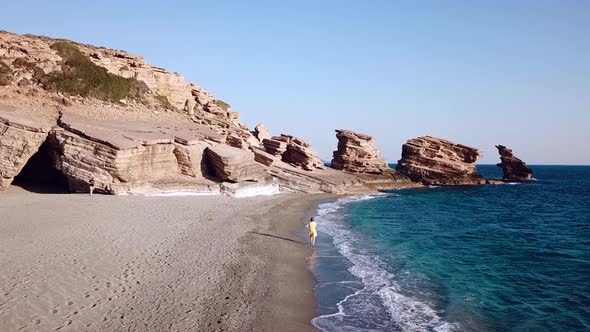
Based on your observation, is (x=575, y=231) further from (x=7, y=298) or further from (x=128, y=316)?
(x=7, y=298)

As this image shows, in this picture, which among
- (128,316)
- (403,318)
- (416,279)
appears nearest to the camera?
(128,316)

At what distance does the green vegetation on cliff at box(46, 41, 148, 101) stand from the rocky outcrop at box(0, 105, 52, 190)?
304 inches

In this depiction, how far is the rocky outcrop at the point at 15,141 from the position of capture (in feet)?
85.5

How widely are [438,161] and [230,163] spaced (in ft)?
129

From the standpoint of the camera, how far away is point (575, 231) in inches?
1116

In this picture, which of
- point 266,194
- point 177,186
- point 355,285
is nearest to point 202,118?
point 266,194

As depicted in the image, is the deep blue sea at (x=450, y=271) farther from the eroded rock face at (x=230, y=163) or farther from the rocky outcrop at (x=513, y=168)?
the rocky outcrop at (x=513, y=168)

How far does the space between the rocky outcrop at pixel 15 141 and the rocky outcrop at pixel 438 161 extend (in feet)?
165

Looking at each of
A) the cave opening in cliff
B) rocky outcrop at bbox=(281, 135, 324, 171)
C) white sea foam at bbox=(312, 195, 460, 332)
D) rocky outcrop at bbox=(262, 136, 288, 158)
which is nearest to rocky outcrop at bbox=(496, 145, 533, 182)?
rocky outcrop at bbox=(281, 135, 324, 171)

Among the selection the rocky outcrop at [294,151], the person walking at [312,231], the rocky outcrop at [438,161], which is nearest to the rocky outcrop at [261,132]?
the rocky outcrop at [294,151]

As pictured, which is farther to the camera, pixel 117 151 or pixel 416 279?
pixel 117 151

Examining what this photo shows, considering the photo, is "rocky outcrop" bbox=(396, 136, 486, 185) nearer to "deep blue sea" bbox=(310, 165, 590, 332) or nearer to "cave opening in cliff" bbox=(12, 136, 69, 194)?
"deep blue sea" bbox=(310, 165, 590, 332)

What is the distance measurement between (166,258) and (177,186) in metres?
16.1

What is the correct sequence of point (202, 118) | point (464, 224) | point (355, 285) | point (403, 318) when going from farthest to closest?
point (202, 118)
point (464, 224)
point (355, 285)
point (403, 318)
